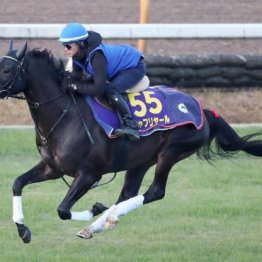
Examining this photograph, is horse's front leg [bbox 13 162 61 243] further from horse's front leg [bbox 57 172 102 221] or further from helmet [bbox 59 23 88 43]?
helmet [bbox 59 23 88 43]

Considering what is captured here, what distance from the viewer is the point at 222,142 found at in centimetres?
1014

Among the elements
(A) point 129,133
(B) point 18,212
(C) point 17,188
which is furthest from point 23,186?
(A) point 129,133

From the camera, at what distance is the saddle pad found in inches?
357

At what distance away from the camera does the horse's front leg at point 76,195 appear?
28.5ft

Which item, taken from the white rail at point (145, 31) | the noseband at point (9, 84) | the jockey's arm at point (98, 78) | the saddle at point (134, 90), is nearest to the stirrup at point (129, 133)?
the saddle at point (134, 90)

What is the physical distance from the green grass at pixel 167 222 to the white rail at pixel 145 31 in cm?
243

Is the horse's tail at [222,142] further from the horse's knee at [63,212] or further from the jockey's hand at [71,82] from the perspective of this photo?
the horse's knee at [63,212]

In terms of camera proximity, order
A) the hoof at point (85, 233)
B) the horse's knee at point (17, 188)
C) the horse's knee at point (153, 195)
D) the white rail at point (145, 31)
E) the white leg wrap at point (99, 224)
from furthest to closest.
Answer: the white rail at point (145, 31)
the horse's knee at point (153, 195)
the horse's knee at point (17, 188)
the white leg wrap at point (99, 224)
the hoof at point (85, 233)

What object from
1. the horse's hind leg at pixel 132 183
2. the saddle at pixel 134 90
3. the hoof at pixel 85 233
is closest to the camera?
the hoof at pixel 85 233

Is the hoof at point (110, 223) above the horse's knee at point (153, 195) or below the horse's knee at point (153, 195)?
above

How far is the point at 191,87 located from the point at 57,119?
7.38 meters

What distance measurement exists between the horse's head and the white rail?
250 inches

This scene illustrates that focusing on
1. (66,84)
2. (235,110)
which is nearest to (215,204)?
(66,84)

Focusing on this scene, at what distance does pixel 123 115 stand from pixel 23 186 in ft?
3.46
